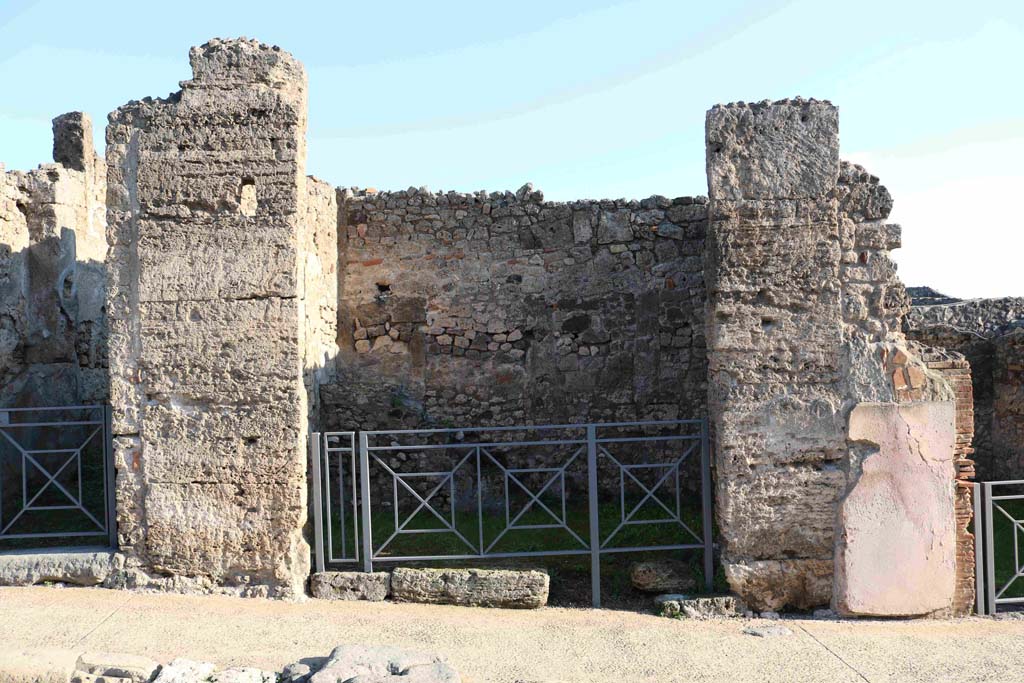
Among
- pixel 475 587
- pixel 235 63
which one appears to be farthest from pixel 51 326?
pixel 475 587

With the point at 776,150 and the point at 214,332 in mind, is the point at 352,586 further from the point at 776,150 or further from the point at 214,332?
the point at 776,150

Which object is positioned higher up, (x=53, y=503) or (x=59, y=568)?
(x=53, y=503)

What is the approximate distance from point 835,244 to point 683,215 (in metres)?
2.58

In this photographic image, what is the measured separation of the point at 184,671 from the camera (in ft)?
14.3

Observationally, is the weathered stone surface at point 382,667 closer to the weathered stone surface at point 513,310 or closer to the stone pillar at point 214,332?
the stone pillar at point 214,332

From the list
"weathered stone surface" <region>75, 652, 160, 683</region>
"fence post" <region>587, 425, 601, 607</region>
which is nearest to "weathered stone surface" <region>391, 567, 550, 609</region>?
"fence post" <region>587, 425, 601, 607</region>

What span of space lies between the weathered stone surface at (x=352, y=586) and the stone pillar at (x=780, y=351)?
2351 millimetres

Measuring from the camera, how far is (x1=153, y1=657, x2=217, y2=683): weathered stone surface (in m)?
4.26

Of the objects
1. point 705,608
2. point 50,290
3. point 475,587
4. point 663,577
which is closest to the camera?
point 705,608

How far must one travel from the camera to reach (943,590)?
5.54 m

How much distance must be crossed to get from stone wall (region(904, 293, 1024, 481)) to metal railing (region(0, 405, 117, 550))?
7513 mm

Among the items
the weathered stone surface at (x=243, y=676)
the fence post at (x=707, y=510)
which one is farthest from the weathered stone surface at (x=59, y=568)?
the fence post at (x=707, y=510)

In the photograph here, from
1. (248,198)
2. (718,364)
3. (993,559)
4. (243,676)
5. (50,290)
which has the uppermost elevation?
(248,198)

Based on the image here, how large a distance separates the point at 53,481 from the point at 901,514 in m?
5.73
